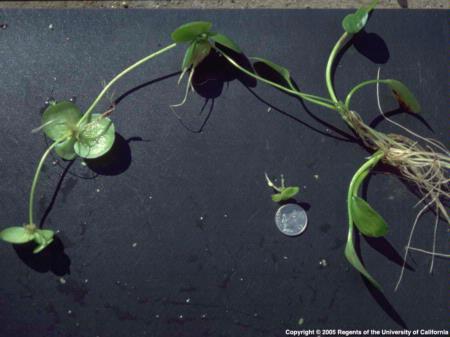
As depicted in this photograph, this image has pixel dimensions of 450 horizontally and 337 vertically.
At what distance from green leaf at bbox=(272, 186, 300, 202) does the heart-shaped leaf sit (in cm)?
9

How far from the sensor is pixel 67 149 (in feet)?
2.38

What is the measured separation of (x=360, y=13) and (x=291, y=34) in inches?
4.5

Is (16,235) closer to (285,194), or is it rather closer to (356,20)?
(285,194)

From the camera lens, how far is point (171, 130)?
0.76 meters

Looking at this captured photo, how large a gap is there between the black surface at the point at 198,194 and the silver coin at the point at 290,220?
15 mm

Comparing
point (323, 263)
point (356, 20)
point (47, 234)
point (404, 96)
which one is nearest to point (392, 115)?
point (404, 96)

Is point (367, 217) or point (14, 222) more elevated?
point (14, 222)

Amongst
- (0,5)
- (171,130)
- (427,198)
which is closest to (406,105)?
(427,198)

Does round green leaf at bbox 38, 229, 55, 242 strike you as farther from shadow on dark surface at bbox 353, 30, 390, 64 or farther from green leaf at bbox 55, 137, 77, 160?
shadow on dark surface at bbox 353, 30, 390, 64

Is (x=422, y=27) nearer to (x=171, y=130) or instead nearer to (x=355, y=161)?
(x=355, y=161)

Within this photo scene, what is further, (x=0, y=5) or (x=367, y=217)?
(x=0, y=5)

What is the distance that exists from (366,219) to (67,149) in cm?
46

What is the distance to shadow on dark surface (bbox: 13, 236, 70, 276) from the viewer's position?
0.72 metres

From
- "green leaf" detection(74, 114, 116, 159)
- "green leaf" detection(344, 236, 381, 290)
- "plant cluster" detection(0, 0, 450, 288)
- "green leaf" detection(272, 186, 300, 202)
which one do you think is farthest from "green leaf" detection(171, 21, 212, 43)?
"green leaf" detection(344, 236, 381, 290)
